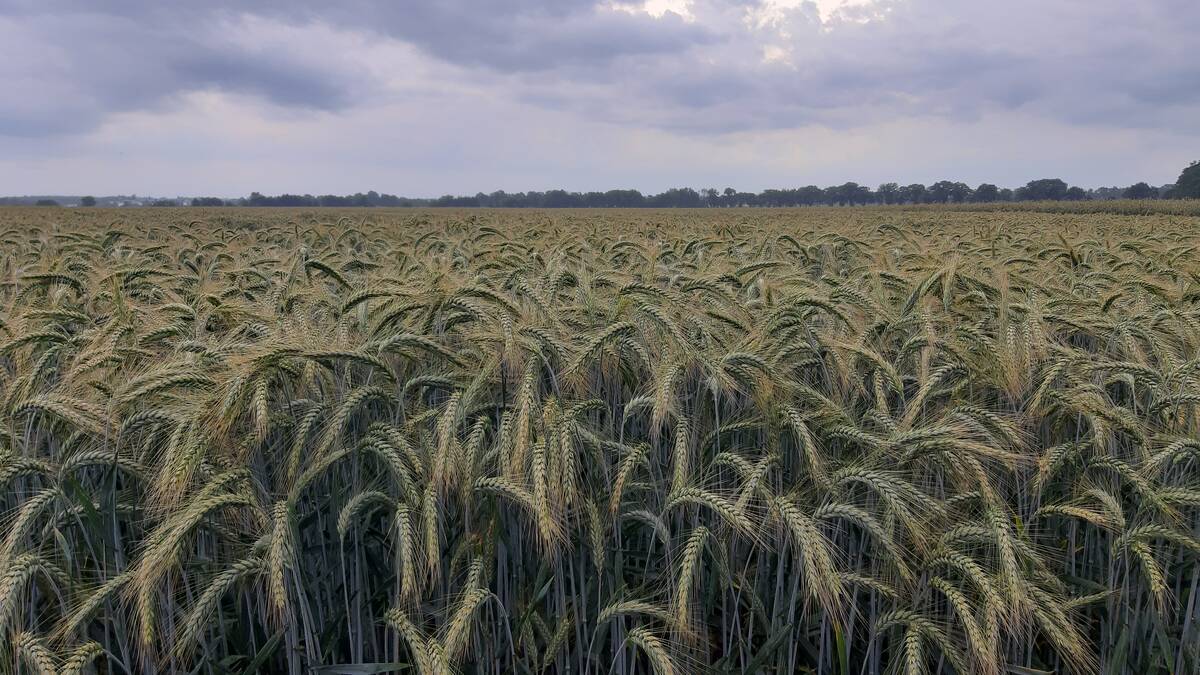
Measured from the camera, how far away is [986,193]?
94438 mm

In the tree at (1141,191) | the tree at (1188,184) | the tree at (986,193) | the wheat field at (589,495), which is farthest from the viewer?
the tree at (986,193)

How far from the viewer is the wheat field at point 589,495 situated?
2.12m

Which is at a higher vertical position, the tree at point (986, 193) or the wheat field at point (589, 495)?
the tree at point (986, 193)

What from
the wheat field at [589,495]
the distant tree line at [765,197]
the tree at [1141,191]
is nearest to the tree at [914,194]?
the distant tree line at [765,197]

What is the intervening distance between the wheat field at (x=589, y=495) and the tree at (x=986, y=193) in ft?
335

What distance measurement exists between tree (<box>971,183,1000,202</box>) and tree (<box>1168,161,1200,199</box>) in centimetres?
1962

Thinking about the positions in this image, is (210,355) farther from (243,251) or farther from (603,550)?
(243,251)

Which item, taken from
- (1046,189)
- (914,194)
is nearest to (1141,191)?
(1046,189)

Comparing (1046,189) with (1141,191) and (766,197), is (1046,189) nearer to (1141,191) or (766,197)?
(1141,191)

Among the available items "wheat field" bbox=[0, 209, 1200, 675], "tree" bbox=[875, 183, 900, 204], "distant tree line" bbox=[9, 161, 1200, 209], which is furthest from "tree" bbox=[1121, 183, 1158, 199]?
"wheat field" bbox=[0, 209, 1200, 675]

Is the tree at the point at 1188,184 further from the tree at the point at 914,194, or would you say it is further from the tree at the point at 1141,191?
the tree at the point at 914,194

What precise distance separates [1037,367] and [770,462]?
1.54m

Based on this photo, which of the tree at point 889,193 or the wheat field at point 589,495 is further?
the tree at point 889,193

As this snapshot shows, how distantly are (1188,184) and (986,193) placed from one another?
74.8 feet
